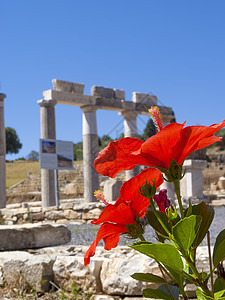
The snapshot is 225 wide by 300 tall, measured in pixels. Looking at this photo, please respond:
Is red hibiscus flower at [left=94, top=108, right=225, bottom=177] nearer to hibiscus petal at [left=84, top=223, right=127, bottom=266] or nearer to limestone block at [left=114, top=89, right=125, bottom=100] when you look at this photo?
hibiscus petal at [left=84, top=223, right=127, bottom=266]

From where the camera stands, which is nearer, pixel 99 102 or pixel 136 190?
pixel 136 190

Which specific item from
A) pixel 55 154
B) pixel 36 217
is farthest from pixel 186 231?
pixel 55 154

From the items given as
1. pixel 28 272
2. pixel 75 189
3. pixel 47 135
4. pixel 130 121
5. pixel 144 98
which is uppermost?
pixel 144 98

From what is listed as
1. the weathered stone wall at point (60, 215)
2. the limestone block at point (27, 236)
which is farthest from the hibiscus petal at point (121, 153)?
the weathered stone wall at point (60, 215)

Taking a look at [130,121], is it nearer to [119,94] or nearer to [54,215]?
[119,94]

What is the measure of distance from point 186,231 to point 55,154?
12.9m

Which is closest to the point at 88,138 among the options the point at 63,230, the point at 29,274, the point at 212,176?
the point at 63,230

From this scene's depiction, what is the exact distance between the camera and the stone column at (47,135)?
14.3m

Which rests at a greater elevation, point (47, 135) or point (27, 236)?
point (47, 135)

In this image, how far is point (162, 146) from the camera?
878mm

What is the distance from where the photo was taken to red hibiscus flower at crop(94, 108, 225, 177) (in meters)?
0.86

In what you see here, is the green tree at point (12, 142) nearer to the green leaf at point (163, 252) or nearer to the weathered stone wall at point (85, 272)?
the weathered stone wall at point (85, 272)

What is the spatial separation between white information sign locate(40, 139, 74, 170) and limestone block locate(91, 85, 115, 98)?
3.18 metres

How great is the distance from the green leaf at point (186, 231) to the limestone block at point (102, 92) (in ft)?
51.5
